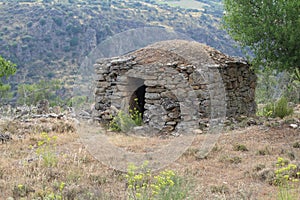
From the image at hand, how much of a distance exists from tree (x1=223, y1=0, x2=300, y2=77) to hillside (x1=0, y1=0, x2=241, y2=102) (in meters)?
33.1

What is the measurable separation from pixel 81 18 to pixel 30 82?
2148cm

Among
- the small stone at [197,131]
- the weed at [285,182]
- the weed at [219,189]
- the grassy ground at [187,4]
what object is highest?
the grassy ground at [187,4]

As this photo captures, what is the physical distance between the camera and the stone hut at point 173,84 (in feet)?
36.5

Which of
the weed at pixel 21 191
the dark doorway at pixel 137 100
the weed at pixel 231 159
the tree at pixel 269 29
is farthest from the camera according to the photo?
the dark doorway at pixel 137 100

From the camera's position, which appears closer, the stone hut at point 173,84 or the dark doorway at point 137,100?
the stone hut at point 173,84

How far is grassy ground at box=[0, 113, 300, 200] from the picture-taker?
520 centimetres

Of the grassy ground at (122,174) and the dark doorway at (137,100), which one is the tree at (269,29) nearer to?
the grassy ground at (122,174)

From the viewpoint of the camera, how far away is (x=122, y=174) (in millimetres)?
6062

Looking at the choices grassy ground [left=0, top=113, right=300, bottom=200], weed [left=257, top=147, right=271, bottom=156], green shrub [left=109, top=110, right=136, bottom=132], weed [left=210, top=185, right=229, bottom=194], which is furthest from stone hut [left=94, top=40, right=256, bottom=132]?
weed [left=210, top=185, right=229, bottom=194]

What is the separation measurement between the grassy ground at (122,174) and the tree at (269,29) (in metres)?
1.85

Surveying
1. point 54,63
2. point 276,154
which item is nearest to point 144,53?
point 276,154

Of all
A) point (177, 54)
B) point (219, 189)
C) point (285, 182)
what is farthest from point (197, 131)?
point (219, 189)

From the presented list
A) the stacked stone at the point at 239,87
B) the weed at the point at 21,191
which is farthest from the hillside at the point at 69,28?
the weed at the point at 21,191

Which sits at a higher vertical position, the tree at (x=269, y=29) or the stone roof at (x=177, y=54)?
the tree at (x=269, y=29)
